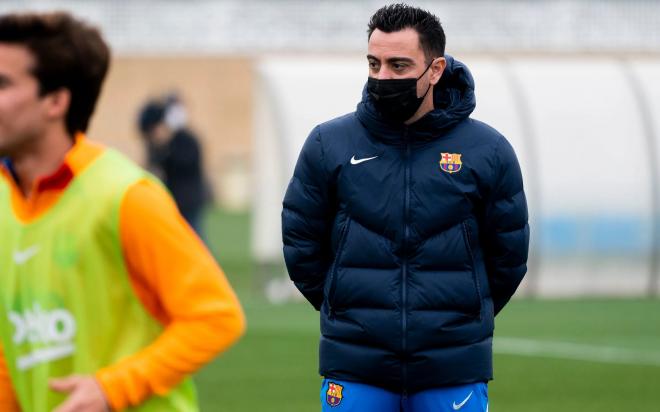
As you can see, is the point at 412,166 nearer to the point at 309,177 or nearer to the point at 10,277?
the point at 309,177

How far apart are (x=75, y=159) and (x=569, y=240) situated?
56.9 feet

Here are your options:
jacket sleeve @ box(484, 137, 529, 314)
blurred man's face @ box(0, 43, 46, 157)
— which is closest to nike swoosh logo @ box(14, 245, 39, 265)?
blurred man's face @ box(0, 43, 46, 157)

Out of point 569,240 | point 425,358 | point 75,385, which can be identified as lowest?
point 569,240

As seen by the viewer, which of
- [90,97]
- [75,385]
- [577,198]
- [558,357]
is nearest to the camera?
[75,385]

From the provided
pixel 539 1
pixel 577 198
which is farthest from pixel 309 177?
pixel 539 1

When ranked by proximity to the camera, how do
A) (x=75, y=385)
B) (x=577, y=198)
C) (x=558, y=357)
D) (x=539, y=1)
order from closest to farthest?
(x=75, y=385) → (x=558, y=357) → (x=577, y=198) → (x=539, y=1)

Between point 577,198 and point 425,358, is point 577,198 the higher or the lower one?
the lower one

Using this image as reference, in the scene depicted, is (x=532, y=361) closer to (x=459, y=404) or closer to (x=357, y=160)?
(x=459, y=404)

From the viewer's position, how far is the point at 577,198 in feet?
69.6

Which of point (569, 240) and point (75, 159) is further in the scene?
point (569, 240)

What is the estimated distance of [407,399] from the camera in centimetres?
629

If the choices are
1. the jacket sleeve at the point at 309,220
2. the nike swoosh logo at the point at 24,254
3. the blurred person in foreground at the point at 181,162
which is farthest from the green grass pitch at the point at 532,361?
the nike swoosh logo at the point at 24,254

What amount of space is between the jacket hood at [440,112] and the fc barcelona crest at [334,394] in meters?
0.96

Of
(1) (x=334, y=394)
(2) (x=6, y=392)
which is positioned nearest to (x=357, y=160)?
(1) (x=334, y=394)
